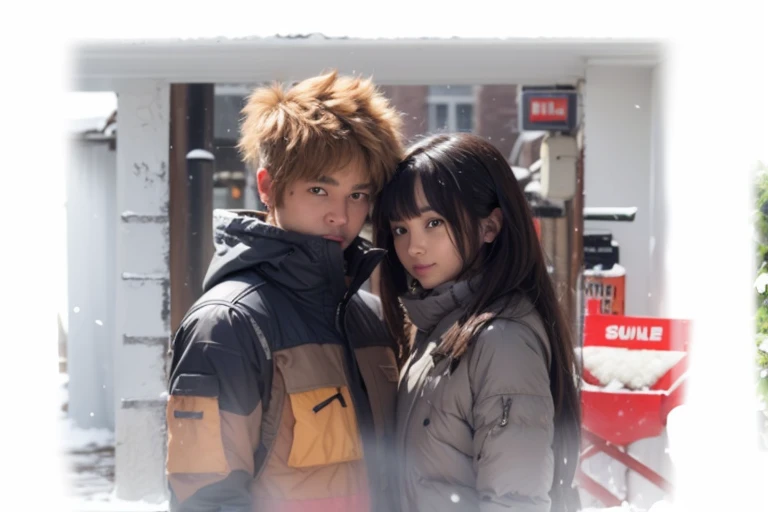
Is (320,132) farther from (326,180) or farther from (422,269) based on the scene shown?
(422,269)

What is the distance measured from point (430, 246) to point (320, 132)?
433 mm

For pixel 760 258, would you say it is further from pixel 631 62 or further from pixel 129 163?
pixel 129 163

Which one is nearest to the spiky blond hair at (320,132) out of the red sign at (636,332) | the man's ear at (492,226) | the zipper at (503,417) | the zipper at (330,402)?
the man's ear at (492,226)

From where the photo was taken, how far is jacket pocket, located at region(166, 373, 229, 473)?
1.87 metres

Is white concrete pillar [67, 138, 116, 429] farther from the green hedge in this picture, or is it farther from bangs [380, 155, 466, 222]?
the green hedge

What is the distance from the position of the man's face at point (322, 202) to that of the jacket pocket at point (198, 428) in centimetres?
52

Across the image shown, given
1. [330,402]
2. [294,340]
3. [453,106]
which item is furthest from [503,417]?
[453,106]

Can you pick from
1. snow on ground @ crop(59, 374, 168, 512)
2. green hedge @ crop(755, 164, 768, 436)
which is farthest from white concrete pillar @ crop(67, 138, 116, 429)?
green hedge @ crop(755, 164, 768, 436)

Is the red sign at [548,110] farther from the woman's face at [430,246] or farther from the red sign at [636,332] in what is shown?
the woman's face at [430,246]

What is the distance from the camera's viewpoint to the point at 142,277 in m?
4.84

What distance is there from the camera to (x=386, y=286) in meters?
2.57

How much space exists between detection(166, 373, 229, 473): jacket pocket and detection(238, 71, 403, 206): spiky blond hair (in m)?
0.58

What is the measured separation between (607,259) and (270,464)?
10.4 feet

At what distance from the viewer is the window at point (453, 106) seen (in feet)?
14.9
